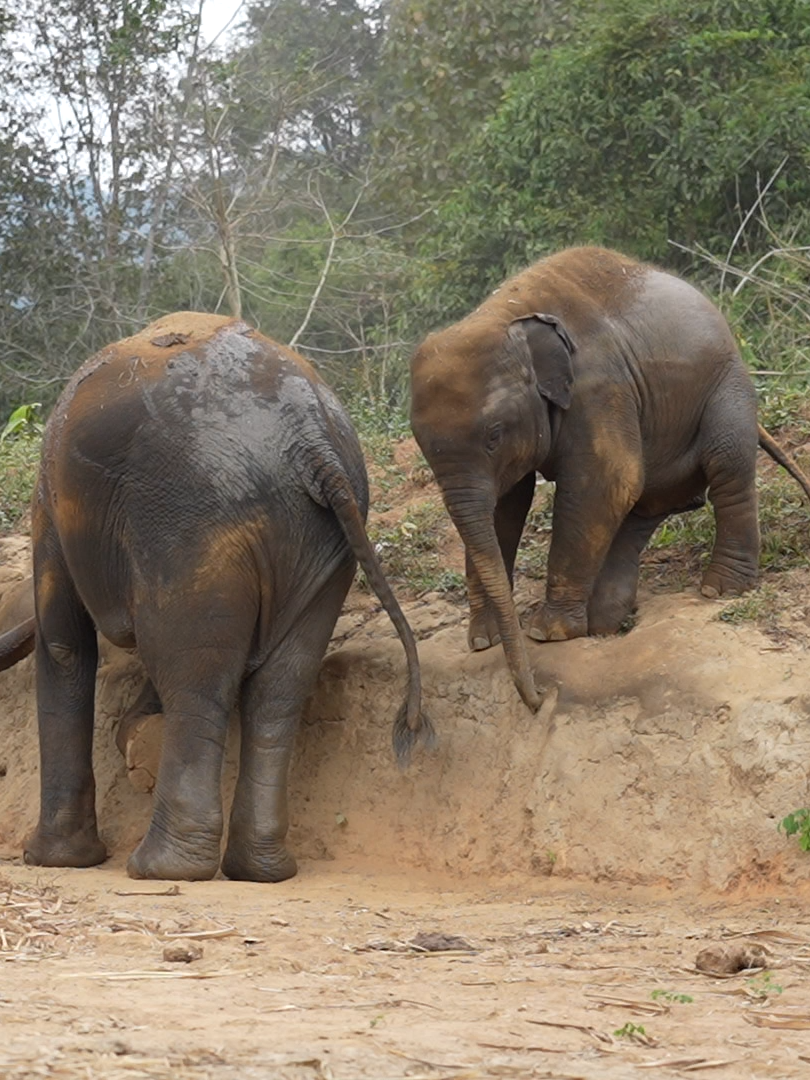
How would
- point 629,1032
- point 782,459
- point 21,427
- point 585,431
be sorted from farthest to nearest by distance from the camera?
point 21,427 < point 782,459 < point 585,431 < point 629,1032

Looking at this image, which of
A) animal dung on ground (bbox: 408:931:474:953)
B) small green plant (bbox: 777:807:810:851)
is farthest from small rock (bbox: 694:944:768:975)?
small green plant (bbox: 777:807:810:851)

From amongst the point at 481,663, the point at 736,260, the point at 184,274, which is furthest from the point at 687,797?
the point at 184,274

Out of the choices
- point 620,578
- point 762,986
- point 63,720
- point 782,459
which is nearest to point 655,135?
point 782,459

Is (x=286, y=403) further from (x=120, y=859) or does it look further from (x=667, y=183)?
(x=667, y=183)

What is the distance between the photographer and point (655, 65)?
12.9m

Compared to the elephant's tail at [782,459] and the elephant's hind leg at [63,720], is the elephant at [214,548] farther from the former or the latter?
the elephant's tail at [782,459]

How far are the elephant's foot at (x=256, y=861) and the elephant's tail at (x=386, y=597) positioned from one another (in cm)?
54

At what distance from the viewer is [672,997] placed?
166 inches

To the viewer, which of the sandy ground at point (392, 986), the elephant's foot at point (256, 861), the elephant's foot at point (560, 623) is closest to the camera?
the sandy ground at point (392, 986)

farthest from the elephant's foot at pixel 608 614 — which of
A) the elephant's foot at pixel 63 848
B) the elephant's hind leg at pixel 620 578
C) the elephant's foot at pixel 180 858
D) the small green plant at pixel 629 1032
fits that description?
the small green plant at pixel 629 1032

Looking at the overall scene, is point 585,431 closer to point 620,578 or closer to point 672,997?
point 620,578

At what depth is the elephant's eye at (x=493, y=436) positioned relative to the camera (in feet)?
20.5

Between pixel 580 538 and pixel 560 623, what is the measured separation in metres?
0.33

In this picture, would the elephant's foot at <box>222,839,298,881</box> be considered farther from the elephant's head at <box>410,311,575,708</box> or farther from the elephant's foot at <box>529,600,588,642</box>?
the elephant's foot at <box>529,600,588,642</box>
